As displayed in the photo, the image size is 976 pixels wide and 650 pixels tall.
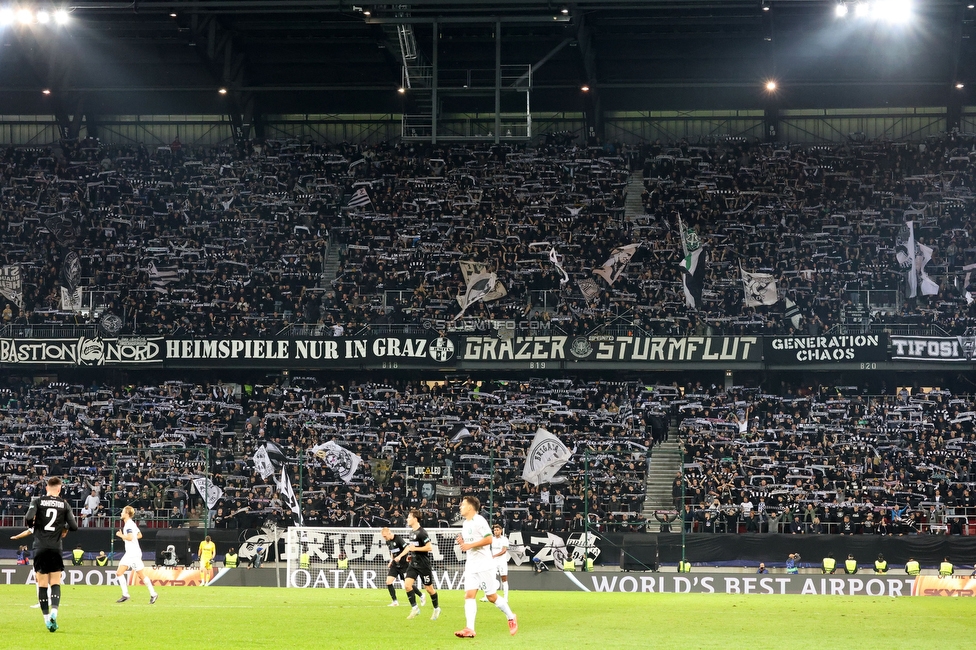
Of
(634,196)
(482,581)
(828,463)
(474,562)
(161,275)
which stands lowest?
(482,581)

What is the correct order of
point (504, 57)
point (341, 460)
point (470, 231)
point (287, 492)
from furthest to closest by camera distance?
point (504, 57) < point (470, 231) < point (341, 460) < point (287, 492)

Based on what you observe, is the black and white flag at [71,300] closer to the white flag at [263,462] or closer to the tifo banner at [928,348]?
the white flag at [263,462]

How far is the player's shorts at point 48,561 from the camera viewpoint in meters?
16.9

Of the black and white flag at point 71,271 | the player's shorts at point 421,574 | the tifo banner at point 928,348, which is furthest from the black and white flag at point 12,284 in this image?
the tifo banner at point 928,348

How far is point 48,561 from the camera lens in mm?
16938

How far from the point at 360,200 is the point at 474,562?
3645 cm

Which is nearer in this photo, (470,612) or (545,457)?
(470,612)

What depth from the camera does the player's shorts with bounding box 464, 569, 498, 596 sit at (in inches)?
667

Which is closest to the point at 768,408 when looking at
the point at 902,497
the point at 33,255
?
the point at 902,497

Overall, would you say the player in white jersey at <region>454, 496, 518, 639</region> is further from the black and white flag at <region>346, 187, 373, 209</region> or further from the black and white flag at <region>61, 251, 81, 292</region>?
the black and white flag at <region>61, 251, 81, 292</region>

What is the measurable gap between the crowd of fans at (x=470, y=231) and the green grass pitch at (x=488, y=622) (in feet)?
66.8

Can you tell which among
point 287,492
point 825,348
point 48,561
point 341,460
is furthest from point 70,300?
point 48,561

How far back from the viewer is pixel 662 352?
148 feet

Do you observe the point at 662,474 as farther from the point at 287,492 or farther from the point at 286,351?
the point at 286,351
